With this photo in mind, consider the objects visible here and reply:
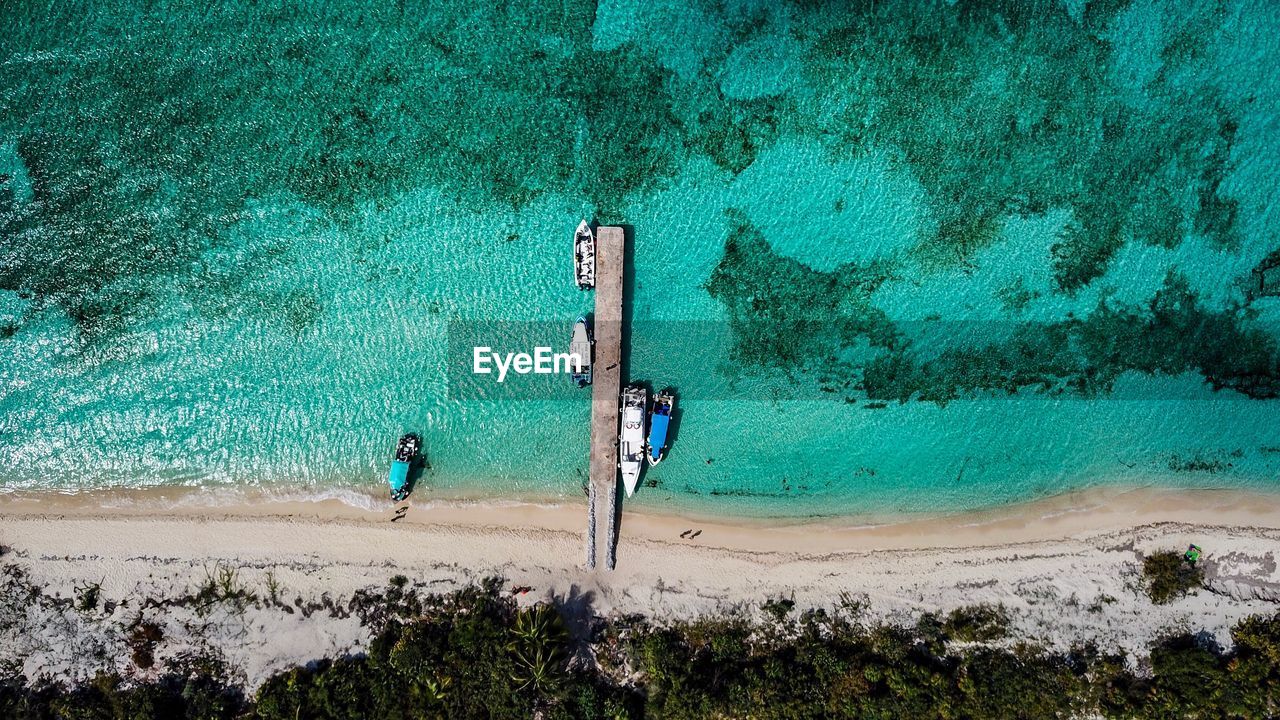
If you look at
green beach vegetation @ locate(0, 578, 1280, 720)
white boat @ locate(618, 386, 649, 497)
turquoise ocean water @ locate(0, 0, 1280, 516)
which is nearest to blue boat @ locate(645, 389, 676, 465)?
white boat @ locate(618, 386, 649, 497)

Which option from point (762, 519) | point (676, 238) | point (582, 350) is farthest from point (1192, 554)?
point (582, 350)

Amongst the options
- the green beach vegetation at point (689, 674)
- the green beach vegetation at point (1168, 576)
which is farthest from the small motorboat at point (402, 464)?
the green beach vegetation at point (1168, 576)

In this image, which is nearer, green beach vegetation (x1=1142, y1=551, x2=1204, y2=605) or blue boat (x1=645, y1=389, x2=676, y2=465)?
green beach vegetation (x1=1142, y1=551, x2=1204, y2=605)

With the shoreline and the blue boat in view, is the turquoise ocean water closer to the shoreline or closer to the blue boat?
the shoreline

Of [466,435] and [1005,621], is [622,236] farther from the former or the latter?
[1005,621]

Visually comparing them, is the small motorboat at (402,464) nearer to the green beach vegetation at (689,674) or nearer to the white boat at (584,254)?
the green beach vegetation at (689,674)

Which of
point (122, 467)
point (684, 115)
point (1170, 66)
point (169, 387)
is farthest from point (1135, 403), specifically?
point (122, 467)
